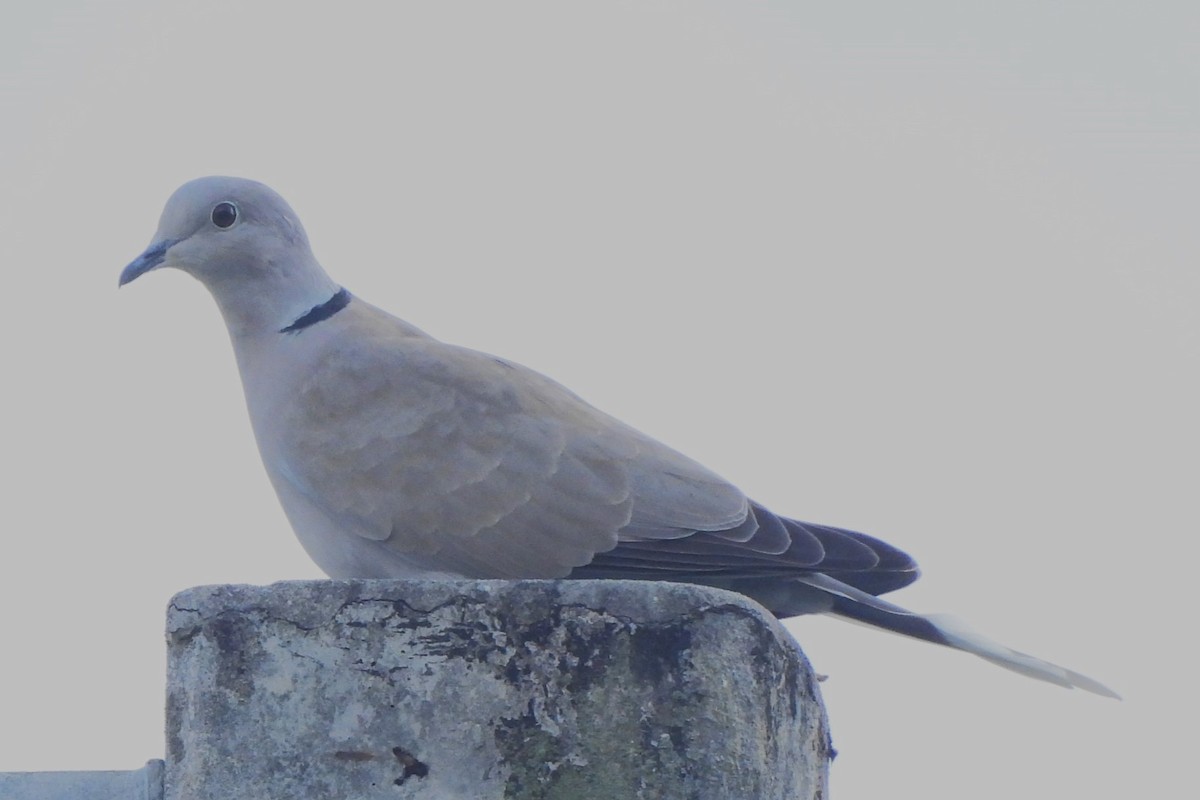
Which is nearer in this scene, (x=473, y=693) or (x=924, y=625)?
(x=473, y=693)

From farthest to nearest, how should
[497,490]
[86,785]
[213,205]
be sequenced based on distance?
1. [213,205]
2. [497,490]
3. [86,785]

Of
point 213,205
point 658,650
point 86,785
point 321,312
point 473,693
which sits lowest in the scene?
point 86,785

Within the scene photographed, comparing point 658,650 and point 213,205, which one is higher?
point 213,205

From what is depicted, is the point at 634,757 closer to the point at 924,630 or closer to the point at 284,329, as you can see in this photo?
the point at 924,630

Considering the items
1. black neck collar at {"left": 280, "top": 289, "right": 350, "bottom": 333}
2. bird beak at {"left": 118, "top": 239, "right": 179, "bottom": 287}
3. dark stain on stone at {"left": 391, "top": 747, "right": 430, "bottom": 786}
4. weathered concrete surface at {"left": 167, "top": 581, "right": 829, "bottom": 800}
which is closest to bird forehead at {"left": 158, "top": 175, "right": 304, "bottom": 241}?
bird beak at {"left": 118, "top": 239, "right": 179, "bottom": 287}

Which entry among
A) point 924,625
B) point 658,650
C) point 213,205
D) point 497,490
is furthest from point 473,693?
point 213,205

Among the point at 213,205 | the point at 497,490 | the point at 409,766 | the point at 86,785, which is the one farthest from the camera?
Answer: the point at 213,205

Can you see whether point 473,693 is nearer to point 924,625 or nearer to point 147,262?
point 924,625
